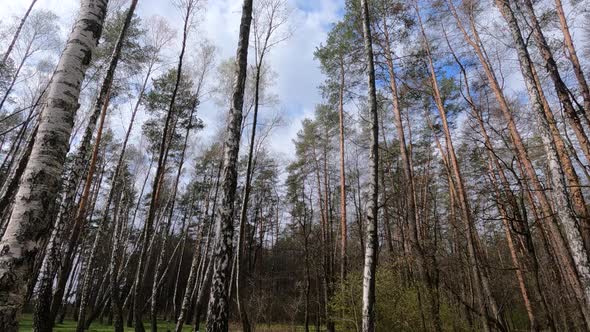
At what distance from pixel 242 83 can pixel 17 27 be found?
14.6 meters

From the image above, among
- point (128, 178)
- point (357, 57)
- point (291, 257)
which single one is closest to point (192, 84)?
point (357, 57)

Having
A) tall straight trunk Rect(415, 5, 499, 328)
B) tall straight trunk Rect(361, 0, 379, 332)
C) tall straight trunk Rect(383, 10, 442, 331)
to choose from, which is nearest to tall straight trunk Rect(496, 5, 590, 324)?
tall straight trunk Rect(415, 5, 499, 328)

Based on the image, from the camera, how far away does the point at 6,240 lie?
260cm

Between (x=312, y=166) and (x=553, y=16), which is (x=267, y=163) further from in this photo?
(x=553, y=16)

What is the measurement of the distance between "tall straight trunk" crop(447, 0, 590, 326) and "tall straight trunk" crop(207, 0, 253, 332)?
4.38 metres

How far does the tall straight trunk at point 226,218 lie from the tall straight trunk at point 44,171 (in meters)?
2.67

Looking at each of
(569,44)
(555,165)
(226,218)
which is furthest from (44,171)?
(569,44)

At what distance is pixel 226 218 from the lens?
5352 mm

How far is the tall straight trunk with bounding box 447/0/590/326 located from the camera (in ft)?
15.3

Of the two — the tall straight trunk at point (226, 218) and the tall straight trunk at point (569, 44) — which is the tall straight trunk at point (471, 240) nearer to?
the tall straight trunk at point (569, 44)

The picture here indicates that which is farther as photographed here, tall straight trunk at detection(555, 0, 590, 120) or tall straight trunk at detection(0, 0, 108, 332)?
tall straight trunk at detection(555, 0, 590, 120)

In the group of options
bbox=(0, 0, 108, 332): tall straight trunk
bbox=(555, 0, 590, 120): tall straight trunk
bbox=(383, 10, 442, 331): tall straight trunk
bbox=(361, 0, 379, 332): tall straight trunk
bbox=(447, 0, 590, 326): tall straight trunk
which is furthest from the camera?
bbox=(383, 10, 442, 331): tall straight trunk

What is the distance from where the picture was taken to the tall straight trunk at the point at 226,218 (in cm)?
489

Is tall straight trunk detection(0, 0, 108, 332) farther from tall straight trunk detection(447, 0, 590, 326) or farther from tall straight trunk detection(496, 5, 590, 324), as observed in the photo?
tall straight trunk detection(496, 5, 590, 324)
